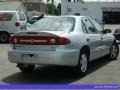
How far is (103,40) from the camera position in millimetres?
10008

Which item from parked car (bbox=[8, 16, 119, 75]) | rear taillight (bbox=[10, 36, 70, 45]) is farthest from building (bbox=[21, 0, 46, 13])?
rear taillight (bbox=[10, 36, 70, 45])

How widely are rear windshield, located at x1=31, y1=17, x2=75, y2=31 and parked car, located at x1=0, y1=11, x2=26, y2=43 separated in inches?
423

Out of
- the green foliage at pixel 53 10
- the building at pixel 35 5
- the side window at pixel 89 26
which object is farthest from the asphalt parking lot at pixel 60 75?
the building at pixel 35 5

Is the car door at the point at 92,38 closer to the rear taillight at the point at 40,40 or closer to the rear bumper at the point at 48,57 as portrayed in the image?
the rear bumper at the point at 48,57

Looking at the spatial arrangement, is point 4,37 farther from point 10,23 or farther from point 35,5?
point 35,5

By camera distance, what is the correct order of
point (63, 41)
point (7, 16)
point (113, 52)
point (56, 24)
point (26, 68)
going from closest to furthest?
1. point (63, 41)
2. point (56, 24)
3. point (26, 68)
4. point (113, 52)
5. point (7, 16)

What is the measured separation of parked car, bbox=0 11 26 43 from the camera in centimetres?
1964

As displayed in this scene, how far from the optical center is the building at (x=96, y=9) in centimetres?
8281

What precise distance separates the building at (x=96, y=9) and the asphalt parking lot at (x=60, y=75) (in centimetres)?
7301

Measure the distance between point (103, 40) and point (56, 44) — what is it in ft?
8.89

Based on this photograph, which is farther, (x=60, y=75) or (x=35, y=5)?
(x=35, y=5)

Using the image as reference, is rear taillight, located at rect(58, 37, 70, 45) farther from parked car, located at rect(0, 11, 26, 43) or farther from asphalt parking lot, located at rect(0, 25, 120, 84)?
parked car, located at rect(0, 11, 26, 43)

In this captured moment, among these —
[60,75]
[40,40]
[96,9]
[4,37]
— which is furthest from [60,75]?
[96,9]

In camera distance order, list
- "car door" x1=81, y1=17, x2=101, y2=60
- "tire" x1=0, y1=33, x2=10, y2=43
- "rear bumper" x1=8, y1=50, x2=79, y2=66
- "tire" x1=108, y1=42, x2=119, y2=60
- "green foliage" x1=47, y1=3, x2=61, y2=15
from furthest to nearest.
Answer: "green foliage" x1=47, y1=3, x2=61, y2=15
"tire" x1=0, y1=33, x2=10, y2=43
"tire" x1=108, y1=42, x2=119, y2=60
"car door" x1=81, y1=17, x2=101, y2=60
"rear bumper" x1=8, y1=50, x2=79, y2=66
